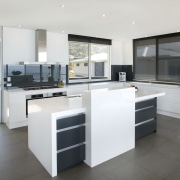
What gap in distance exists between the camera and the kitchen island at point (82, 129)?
2492 mm

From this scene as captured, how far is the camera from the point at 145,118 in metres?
3.75

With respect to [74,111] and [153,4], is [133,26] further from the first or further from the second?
[74,111]

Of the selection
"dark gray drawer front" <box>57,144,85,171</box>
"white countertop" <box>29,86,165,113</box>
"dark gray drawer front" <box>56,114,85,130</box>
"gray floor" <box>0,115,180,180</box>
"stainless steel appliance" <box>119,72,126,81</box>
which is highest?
"stainless steel appliance" <box>119,72,126,81</box>

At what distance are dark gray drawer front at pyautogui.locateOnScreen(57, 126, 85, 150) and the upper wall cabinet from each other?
4.16 meters

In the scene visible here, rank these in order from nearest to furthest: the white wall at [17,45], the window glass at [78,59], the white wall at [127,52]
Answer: the white wall at [17,45] < the window glass at [78,59] < the white wall at [127,52]

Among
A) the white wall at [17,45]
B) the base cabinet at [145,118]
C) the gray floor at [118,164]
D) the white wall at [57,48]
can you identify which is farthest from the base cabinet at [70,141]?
the white wall at [57,48]

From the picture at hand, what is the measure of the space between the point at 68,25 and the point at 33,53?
50.8 inches

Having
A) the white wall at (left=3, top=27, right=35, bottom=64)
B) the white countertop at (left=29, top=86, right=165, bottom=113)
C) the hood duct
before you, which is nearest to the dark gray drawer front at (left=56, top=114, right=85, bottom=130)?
the white countertop at (left=29, top=86, right=165, bottom=113)

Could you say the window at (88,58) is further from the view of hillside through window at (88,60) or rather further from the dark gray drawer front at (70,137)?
the dark gray drawer front at (70,137)

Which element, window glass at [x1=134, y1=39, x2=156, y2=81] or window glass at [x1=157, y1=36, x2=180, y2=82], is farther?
window glass at [x1=134, y1=39, x2=156, y2=81]

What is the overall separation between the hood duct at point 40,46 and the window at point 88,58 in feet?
3.26

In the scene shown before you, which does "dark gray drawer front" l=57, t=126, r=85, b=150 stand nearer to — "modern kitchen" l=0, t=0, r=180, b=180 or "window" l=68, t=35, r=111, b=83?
"modern kitchen" l=0, t=0, r=180, b=180

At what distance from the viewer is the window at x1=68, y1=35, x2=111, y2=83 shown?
6012 millimetres

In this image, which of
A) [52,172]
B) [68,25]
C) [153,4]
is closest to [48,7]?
[68,25]
